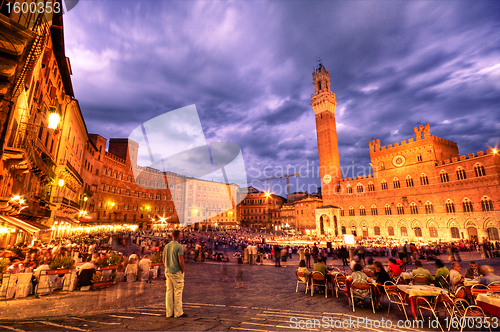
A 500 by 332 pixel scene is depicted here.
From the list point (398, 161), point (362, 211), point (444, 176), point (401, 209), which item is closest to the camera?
point (444, 176)

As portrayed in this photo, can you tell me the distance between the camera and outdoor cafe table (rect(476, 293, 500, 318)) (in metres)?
3.63

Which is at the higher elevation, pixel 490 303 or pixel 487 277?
pixel 487 277

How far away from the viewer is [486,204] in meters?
27.6

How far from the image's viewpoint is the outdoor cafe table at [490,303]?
363cm

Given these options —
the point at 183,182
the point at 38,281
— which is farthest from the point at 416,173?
the point at 183,182

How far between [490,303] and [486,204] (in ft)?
113

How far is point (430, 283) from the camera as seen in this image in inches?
215

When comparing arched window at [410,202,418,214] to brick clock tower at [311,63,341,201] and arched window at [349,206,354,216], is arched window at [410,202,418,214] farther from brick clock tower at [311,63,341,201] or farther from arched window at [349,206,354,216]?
brick clock tower at [311,63,341,201]

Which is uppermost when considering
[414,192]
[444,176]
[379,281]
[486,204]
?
[444,176]

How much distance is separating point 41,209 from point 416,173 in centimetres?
4458

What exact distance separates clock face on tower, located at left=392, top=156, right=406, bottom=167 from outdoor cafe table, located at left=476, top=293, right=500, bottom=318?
39035mm

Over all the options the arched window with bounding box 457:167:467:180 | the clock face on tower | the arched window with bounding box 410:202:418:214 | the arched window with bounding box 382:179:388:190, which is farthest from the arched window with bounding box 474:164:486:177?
the arched window with bounding box 382:179:388:190

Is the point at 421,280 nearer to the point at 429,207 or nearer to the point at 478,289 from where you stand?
the point at 478,289

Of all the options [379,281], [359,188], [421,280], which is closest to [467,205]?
[359,188]
